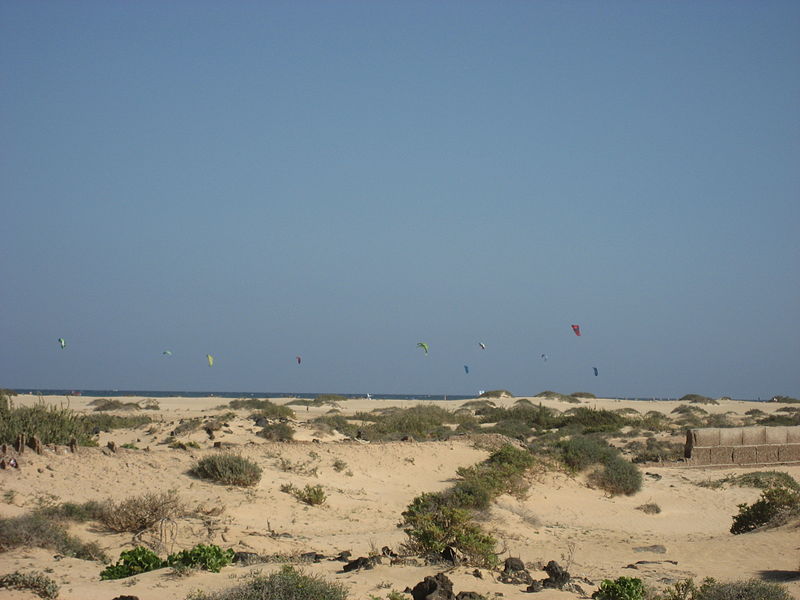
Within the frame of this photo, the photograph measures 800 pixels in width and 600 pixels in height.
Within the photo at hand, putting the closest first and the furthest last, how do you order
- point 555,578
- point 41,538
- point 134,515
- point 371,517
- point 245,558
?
point 555,578
point 245,558
point 41,538
point 134,515
point 371,517

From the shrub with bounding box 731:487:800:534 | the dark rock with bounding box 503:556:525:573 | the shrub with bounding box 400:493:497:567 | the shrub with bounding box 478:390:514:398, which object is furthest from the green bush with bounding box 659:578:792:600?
the shrub with bounding box 478:390:514:398

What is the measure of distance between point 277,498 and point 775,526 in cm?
Answer: 989

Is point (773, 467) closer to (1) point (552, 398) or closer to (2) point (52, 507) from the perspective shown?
(2) point (52, 507)

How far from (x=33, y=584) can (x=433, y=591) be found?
4.59 metres

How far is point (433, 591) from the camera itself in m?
8.22

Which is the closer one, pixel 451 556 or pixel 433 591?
pixel 433 591

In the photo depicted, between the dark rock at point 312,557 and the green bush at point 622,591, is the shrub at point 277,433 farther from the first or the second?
the green bush at point 622,591

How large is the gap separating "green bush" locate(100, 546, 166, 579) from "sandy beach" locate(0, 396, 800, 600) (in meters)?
0.26

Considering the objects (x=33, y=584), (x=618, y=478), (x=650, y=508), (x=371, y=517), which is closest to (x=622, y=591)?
(x=33, y=584)

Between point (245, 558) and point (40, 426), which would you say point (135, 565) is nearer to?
point (245, 558)

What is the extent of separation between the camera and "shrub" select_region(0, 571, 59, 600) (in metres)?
8.34

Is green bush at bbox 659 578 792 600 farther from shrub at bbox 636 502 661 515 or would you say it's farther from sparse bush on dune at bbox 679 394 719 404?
sparse bush on dune at bbox 679 394 719 404

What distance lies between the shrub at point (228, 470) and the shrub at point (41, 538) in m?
4.27

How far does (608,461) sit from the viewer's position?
2008 centimetres
